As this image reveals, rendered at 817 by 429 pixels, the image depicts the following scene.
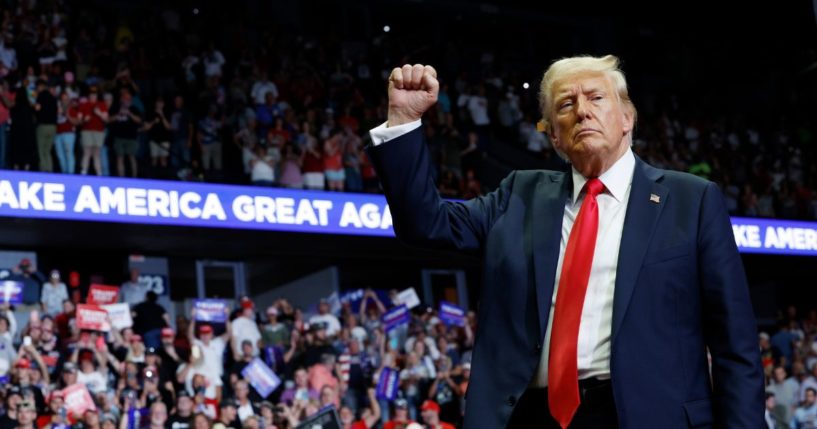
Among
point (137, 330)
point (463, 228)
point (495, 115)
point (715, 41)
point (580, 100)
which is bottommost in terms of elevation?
point (463, 228)

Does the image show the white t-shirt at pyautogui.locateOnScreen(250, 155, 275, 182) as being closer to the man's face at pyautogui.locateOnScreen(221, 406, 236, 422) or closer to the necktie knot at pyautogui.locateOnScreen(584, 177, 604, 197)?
the man's face at pyautogui.locateOnScreen(221, 406, 236, 422)

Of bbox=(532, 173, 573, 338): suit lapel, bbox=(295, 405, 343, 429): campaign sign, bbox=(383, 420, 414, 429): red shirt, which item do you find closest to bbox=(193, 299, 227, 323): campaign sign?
bbox=(383, 420, 414, 429): red shirt

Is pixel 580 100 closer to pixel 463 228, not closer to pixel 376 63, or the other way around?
pixel 463 228

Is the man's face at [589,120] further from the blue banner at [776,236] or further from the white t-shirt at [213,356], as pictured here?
the blue banner at [776,236]

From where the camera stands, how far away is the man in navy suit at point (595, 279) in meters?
2.49

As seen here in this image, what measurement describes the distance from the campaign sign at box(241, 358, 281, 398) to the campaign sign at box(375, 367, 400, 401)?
146 centimetres

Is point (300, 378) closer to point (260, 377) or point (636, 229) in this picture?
point (260, 377)

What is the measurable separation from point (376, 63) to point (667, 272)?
21.1 metres

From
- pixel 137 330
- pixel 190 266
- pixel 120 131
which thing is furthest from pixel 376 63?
pixel 137 330

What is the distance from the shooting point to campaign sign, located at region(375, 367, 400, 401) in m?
15.0

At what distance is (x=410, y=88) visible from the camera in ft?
8.67

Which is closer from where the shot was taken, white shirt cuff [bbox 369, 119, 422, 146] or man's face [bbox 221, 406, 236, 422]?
white shirt cuff [bbox 369, 119, 422, 146]

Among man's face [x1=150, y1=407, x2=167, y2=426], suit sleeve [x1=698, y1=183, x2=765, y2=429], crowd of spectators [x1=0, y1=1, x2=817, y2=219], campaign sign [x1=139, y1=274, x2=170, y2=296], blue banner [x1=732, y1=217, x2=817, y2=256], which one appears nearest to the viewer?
suit sleeve [x1=698, y1=183, x2=765, y2=429]

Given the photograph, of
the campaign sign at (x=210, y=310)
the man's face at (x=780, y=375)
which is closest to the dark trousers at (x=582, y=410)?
the campaign sign at (x=210, y=310)
